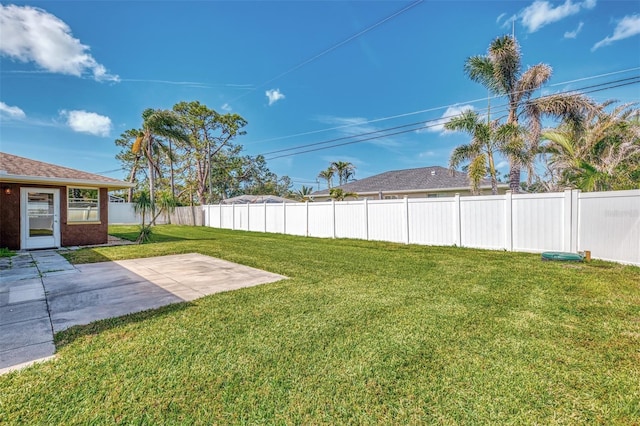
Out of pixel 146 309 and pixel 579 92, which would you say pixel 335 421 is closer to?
pixel 146 309

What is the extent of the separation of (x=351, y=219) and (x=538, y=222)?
623cm

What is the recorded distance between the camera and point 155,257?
27.5 feet

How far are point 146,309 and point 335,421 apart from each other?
10.8 ft

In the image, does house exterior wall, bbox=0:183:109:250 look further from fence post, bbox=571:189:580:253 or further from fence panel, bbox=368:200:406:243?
fence post, bbox=571:189:580:253

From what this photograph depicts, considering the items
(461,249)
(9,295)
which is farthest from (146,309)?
(461,249)

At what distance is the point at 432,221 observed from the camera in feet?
32.1

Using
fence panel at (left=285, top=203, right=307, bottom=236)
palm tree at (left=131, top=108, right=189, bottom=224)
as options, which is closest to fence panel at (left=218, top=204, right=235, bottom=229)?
fence panel at (left=285, top=203, right=307, bottom=236)

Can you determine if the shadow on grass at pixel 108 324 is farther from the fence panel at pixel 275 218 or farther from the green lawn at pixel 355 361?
the fence panel at pixel 275 218

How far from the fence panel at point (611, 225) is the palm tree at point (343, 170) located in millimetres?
29308

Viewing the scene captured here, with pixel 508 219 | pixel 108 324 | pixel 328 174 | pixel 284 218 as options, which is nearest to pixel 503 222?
pixel 508 219

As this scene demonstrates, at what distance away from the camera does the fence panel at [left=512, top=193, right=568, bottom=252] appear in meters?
7.44

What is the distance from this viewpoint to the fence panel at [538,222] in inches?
293

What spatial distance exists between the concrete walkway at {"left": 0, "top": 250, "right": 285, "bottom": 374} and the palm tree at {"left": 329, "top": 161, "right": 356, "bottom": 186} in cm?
3014

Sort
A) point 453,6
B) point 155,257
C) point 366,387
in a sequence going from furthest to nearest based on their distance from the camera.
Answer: point 453,6, point 155,257, point 366,387
